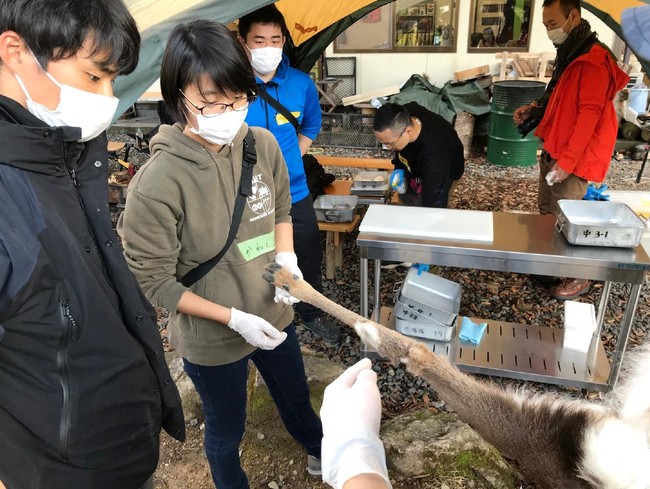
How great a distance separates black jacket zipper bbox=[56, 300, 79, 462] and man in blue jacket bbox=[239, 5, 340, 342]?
83.4 inches

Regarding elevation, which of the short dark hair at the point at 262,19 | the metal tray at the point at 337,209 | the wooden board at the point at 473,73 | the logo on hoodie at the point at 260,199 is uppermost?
the short dark hair at the point at 262,19

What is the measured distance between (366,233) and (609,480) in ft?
6.96

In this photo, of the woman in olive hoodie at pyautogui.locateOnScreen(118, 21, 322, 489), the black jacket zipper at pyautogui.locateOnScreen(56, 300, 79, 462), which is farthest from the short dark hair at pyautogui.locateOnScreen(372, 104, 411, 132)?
the black jacket zipper at pyautogui.locateOnScreen(56, 300, 79, 462)

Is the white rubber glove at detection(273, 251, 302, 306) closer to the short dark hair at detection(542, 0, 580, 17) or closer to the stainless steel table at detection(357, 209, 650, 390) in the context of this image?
the stainless steel table at detection(357, 209, 650, 390)

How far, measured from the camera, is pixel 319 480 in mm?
2533

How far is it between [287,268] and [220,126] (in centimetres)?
64

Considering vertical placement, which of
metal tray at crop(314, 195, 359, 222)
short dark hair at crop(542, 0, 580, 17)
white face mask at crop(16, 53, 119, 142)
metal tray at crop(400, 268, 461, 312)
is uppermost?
short dark hair at crop(542, 0, 580, 17)

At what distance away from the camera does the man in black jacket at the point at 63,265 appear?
3.38 ft

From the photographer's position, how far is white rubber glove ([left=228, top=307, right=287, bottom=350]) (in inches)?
68.6

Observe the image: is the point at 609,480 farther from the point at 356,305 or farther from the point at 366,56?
the point at 366,56

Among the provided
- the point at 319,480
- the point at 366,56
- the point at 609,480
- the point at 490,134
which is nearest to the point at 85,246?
the point at 609,480

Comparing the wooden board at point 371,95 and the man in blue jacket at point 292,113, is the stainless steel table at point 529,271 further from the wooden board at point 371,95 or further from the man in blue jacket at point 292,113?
the wooden board at point 371,95

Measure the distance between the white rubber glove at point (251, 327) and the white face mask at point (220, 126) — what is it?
25.1 inches

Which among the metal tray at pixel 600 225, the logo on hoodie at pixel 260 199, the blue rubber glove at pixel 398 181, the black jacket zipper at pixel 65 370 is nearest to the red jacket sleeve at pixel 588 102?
the metal tray at pixel 600 225
